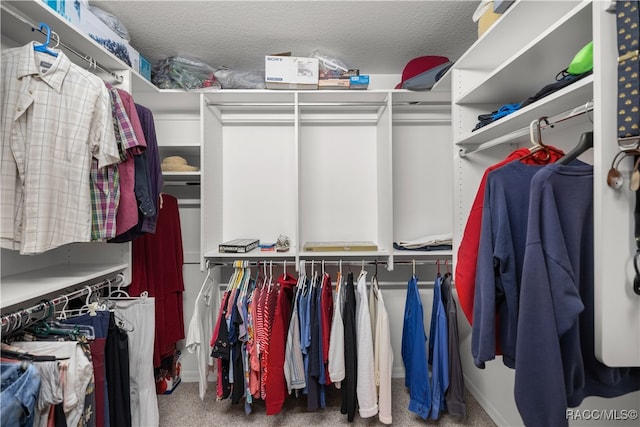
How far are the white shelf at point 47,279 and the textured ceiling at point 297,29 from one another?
1335 mm

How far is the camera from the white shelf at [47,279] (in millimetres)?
983

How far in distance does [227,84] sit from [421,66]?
1252 mm

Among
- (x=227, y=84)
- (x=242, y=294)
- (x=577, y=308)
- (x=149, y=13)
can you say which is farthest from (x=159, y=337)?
(x=577, y=308)

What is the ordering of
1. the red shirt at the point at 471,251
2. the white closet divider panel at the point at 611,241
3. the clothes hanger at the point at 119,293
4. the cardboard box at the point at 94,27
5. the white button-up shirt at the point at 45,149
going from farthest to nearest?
the clothes hanger at the point at 119,293, the cardboard box at the point at 94,27, the red shirt at the point at 471,251, the white button-up shirt at the point at 45,149, the white closet divider panel at the point at 611,241

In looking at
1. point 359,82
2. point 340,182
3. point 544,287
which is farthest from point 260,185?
point 544,287

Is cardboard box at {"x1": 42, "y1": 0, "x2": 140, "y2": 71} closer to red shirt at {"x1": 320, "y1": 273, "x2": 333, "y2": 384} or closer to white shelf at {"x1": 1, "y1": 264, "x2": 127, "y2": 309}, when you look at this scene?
white shelf at {"x1": 1, "y1": 264, "x2": 127, "y2": 309}

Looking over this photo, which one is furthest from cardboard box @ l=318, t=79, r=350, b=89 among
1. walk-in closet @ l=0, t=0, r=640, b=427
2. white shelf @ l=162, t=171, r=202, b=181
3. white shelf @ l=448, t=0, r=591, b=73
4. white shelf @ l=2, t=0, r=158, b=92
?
white shelf @ l=2, t=0, r=158, b=92

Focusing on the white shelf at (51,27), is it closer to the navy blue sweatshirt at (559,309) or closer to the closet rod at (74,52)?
the closet rod at (74,52)

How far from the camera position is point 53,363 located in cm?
96

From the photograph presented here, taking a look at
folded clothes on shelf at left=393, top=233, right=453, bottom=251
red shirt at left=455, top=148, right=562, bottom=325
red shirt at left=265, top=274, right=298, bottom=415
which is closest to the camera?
red shirt at left=455, top=148, right=562, bottom=325

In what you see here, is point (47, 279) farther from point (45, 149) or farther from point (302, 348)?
point (302, 348)

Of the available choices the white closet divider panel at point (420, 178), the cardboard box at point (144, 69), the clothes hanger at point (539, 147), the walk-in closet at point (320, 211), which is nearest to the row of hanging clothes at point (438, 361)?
the walk-in closet at point (320, 211)

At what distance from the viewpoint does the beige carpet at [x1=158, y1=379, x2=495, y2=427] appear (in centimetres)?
178

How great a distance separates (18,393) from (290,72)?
6.00 feet
